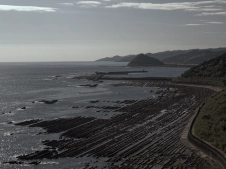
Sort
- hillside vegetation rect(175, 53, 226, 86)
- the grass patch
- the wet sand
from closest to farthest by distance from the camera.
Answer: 1. the wet sand
2. the grass patch
3. hillside vegetation rect(175, 53, 226, 86)

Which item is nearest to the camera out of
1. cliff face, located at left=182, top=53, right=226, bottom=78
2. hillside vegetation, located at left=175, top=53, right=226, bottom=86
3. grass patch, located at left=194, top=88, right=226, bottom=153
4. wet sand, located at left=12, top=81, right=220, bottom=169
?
→ wet sand, located at left=12, top=81, right=220, bottom=169

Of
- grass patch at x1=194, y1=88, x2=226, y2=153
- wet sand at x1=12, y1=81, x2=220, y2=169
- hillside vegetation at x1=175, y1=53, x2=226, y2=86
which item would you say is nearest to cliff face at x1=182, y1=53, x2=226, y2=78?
hillside vegetation at x1=175, y1=53, x2=226, y2=86

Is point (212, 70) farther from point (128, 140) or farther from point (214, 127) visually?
point (128, 140)

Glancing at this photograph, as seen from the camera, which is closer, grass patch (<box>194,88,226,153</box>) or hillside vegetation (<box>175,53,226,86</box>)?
grass patch (<box>194,88,226,153</box>)

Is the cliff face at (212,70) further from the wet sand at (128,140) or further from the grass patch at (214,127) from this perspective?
the grass patch at (214,127)

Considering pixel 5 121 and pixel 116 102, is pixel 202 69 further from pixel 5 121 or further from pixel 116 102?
pixel 5 121

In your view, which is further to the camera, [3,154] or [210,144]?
[3,154]

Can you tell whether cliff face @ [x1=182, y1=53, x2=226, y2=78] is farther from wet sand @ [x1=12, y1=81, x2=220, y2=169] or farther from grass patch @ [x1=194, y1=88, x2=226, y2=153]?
grass patch @ [x1=194, y1=88, x2=226, y2=153]

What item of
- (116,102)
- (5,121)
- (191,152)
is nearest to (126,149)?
(191,152)
